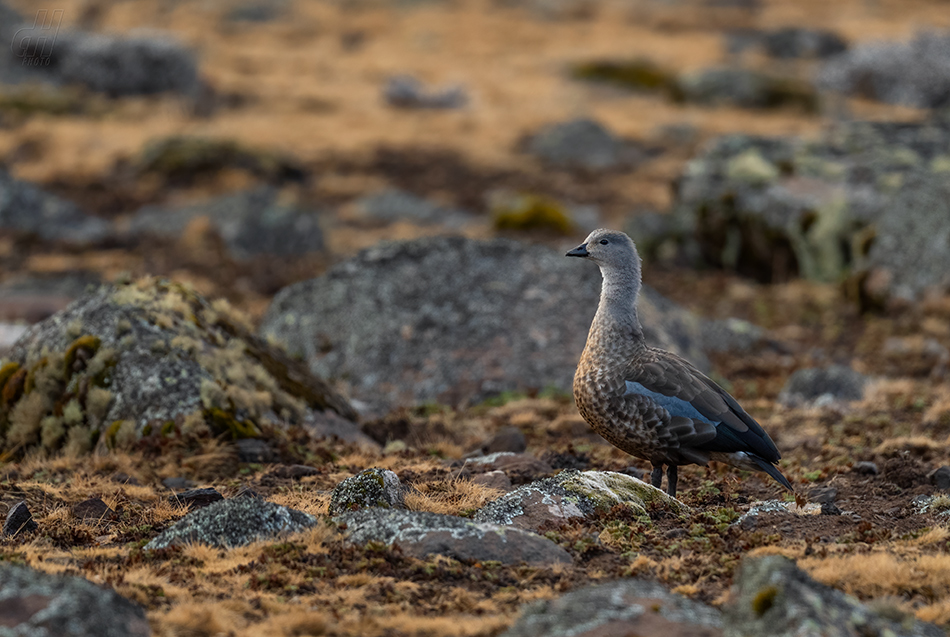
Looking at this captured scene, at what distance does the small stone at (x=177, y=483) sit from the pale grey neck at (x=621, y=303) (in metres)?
4.03

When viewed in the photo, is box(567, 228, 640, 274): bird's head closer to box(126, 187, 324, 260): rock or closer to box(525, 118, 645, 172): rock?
box(126, 187, 324, 260): rock

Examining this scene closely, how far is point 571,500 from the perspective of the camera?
286 inches

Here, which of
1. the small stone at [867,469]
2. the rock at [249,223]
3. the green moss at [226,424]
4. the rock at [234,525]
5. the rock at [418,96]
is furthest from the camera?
the rock at [418,96]

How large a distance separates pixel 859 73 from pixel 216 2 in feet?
145

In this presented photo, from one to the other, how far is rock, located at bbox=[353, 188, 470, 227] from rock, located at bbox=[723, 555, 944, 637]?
74.5 feet

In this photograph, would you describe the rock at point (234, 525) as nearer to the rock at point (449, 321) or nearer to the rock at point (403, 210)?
the rock at point (449, 321)

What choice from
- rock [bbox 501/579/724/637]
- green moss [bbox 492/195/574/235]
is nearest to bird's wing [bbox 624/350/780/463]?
rock [bbox 501/579/724/637]

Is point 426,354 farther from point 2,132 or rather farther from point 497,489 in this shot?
point 2,132

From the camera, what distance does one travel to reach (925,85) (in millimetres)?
42156

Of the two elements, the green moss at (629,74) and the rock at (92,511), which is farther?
the green moss at (629,74)

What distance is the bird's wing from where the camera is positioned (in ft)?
24.7

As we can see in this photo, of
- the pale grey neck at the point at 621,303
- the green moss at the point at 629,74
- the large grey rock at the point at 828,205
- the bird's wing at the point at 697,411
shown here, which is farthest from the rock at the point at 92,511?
the green moss at the point at 629,74

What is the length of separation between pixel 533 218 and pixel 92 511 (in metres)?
20.0

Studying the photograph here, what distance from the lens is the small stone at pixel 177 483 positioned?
8609mm
